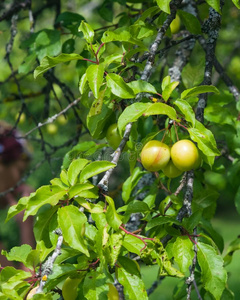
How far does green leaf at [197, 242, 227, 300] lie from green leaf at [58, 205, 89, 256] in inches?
11.1

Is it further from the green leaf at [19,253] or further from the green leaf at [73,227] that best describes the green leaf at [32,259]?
the green leaf at [73,227]

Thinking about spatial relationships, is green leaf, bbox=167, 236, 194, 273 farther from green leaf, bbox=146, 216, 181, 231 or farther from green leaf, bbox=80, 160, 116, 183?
green leaf, bbox=80, 160, 116, 183

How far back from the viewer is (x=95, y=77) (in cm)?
94

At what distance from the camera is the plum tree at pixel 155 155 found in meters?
0.99

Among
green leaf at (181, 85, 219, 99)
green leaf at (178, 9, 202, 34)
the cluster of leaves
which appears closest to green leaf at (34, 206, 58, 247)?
the cluster of leaves

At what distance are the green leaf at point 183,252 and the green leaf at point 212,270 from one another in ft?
0.11

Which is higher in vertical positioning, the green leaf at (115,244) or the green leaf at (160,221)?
the green leaf at (115,244)

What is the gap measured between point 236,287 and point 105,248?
10.4 feet

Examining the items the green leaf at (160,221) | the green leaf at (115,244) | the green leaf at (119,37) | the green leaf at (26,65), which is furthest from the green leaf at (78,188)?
the green leaf at (26,65)

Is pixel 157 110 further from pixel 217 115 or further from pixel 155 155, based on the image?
pixel 217 115

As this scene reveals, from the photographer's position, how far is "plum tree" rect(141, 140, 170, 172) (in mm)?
993

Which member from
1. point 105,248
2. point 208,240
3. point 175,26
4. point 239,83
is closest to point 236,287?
point 239,83

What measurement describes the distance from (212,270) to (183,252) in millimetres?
72

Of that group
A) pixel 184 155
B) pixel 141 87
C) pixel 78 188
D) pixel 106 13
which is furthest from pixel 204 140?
pixel 106 13
